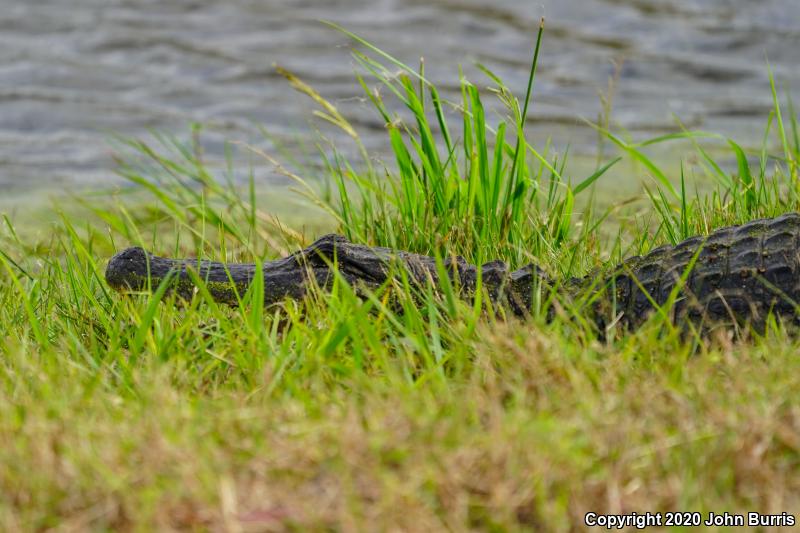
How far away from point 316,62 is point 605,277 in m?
6.09

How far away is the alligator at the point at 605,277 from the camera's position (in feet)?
8.12

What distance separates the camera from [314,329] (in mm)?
2391

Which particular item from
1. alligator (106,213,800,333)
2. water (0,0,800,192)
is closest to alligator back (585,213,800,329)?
alligator (106,213,800,333)

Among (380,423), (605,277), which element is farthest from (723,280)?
(380,423)

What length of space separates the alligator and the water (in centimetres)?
356

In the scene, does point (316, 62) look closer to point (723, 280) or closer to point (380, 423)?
point (723, 280)

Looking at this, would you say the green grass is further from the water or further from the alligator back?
the water

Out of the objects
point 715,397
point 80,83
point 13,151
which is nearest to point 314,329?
point 715,397

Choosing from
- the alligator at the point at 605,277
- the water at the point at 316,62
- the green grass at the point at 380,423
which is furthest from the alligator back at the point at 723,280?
the water at the point at 316,62

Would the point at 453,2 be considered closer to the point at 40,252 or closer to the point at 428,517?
the point at 40,252

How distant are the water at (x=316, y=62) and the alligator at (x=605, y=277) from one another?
3.56m

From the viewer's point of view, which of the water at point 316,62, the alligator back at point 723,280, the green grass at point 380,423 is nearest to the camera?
the green grass at point 380,423

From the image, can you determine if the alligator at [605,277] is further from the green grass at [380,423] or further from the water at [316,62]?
the water at [316,62]

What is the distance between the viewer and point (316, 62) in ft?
27.6
